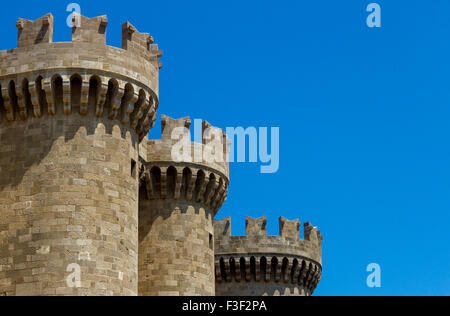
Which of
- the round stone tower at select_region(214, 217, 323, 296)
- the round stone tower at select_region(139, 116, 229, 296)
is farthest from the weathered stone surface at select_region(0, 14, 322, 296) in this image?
the round stone tower at select_region(214, 217, 323, 296)

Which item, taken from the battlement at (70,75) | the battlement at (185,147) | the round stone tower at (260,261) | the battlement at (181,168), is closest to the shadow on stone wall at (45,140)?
the battlement at (70,75)

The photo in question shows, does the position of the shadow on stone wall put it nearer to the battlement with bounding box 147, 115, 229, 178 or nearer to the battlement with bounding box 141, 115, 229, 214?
the battlement with bounding box 141, 115, 229, 214

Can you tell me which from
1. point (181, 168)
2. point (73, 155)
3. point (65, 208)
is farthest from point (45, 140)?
point (181, 168)

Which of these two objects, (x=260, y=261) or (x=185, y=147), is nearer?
(x=185, y=147)

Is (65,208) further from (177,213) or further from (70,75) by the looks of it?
(177,213)

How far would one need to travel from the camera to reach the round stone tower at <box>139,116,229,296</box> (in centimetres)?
3250

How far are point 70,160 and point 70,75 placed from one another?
2685 mm

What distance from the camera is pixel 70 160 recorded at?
24.9 meters

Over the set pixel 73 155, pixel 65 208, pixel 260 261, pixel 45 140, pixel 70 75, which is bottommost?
pixel 65 208

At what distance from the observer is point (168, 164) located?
3312 centimetres

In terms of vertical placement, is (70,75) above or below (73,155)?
above

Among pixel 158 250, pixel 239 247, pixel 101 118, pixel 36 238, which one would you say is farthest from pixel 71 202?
pixel 239 247
